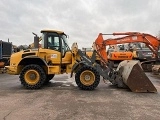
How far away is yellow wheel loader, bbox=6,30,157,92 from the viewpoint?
981 cm

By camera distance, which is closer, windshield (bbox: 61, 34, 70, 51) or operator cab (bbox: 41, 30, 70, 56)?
operator cab (bbox: 41, 30, 70, 56)

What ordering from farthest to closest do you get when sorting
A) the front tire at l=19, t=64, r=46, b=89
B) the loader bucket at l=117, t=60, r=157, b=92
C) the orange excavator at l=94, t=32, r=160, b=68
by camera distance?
the orange excavator at l=94, t=32, r=160, b=68 → the front tire at l=19, t=64, r=46, b=89 → the loader bucket at l=117, t=60, r=157, b=92

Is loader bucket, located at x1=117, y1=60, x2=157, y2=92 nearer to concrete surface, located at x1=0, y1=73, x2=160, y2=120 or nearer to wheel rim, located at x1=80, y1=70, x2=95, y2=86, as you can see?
concrete surface, located at x1=0, y1=73, x2=160, y2=120

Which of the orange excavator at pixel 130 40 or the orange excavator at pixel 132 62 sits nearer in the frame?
the orange excavator at pixel 132 62

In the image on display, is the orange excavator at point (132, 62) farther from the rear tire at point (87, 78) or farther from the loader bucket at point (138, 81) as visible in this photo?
the rear tire at point (87, 78)

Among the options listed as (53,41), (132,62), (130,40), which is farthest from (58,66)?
(130,40)

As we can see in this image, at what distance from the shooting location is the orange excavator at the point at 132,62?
30.6 feet

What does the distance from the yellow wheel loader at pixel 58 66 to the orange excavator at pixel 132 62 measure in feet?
0.13

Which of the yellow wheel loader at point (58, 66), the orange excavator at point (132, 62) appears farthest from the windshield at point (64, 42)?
the orange excavator at point (132, 62)

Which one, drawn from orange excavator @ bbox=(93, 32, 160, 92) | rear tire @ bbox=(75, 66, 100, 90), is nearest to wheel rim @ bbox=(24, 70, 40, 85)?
rear tire @ bbox=(75, 66, 100, 90)

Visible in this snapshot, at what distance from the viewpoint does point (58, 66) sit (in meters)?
10.4

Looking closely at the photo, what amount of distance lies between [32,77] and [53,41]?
1.90 meters

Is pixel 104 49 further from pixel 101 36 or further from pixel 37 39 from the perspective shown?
pixel 37 39

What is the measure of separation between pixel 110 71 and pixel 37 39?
11.9 feet
